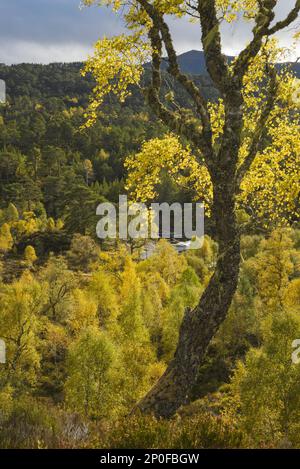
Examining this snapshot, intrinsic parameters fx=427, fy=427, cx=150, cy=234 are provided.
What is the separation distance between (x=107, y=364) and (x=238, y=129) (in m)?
36.4

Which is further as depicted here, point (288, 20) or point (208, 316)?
point (208, 316)

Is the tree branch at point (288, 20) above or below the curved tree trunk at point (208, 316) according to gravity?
above

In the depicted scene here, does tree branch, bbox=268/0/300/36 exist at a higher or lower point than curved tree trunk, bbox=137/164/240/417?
higher

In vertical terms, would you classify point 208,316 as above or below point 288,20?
below

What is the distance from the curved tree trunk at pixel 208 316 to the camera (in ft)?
28.9

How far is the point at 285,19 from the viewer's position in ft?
27.1

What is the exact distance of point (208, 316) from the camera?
29.1ft

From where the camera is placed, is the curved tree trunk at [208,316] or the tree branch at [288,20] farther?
the curved tree trunk at [208,316]

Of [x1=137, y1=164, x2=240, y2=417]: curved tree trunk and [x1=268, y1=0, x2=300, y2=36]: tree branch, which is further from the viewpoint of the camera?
[x1=137, y1=164, x2=240, y2=417]: curved tree trunk

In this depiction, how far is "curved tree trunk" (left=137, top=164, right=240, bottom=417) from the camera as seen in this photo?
8.82m
